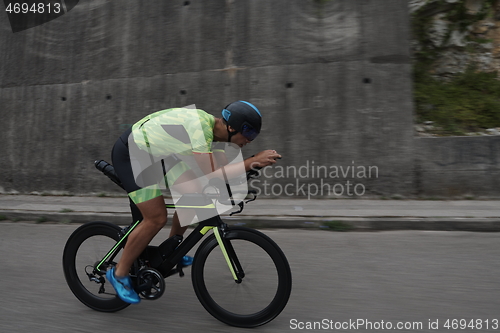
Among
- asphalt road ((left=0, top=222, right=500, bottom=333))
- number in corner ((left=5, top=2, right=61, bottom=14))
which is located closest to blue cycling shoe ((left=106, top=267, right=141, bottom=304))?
asphalt road ((left=0, top=222, right=500, bottom=333))

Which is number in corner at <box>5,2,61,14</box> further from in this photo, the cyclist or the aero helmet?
the aero helmet

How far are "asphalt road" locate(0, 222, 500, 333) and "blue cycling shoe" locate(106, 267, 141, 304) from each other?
Answer: 0.21m

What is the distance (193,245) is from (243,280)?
18.8 inches

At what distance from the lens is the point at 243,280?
3.02m

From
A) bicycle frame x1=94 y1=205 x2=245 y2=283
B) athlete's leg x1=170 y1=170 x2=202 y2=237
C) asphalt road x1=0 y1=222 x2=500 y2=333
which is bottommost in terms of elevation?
asphalt road x1=0 y1=222 x2=500 y2=333

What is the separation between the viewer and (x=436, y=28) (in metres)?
9.35

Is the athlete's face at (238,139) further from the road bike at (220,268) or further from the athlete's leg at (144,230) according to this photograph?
the athlete's leg at (144,230)

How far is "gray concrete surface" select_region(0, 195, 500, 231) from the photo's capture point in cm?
578

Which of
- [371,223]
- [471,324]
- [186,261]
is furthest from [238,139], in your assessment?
[371,223]

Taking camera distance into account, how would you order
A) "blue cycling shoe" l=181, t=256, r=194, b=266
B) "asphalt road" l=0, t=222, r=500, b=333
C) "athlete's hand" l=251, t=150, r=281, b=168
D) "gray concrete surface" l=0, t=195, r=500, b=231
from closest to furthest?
1. "athlete's hand" l=251, t=150, r=281, b=168
2. "asphalt road" l=0, t=222, r=500, b=333
3. "blue cycling shoe" l=181, t=256, r=194, b=266
4. "gray concrete surface" l=0, t=195, r=500, b=231

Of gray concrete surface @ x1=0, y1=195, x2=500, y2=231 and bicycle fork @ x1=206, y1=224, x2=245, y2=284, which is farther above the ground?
bicycle fork @ x1=206, y1=224, x2=245, y2=284

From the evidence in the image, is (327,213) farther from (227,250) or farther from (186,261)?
(227,250)

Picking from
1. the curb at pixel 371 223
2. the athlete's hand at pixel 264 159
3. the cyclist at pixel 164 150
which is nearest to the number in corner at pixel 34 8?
the curb at pixel 371 223

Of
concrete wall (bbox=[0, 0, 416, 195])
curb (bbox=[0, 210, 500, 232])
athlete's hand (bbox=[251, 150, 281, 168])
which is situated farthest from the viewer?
concrete wall (bbox=[0, 0, 416, 195])
